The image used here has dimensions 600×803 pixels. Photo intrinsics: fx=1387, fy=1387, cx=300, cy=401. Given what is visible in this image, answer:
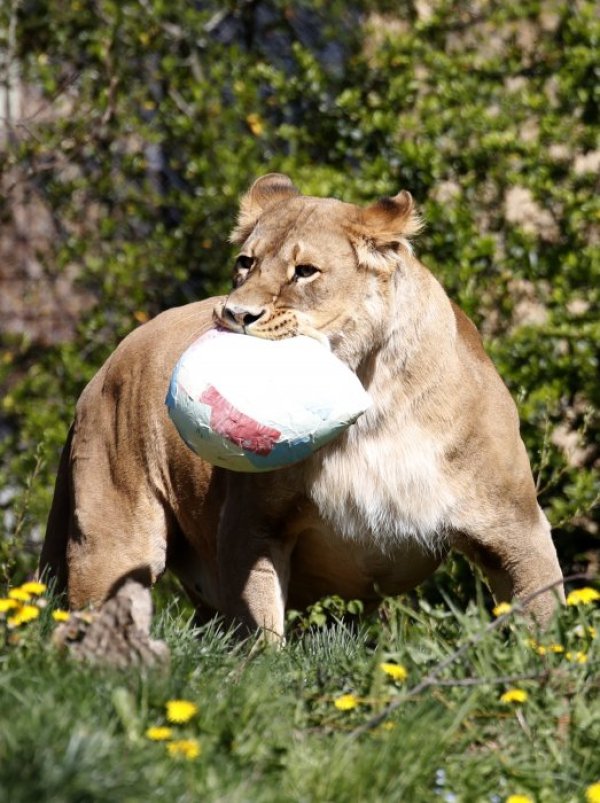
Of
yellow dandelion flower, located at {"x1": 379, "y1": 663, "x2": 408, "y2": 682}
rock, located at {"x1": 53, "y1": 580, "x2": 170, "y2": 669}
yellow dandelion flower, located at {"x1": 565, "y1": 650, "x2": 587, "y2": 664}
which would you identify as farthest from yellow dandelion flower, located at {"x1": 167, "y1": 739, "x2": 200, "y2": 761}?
yellow dandelion flower, located at {"x1": 565, "y1": 650, "x2": 587, "y2": 664}

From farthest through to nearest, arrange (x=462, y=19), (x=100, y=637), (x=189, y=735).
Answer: (x=462, y=19), (x=100, y=637), (x=189, y=735)

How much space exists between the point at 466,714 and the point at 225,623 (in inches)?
71.0

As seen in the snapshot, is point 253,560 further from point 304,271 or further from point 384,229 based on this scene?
point 384,229

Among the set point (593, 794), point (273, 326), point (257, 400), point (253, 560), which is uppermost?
point (273, 326)

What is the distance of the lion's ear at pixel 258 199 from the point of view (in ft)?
15.9

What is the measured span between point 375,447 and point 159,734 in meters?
1.78

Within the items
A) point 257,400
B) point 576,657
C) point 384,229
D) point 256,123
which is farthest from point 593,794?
point 256,123

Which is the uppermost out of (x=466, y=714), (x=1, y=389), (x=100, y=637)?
(x=100, y=637)

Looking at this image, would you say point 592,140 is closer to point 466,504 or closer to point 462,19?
point 462,19

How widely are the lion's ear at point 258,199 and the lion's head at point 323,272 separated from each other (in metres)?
0.18

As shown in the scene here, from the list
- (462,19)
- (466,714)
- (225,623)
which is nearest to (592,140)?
(462,19)

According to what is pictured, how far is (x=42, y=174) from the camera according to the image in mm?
8055

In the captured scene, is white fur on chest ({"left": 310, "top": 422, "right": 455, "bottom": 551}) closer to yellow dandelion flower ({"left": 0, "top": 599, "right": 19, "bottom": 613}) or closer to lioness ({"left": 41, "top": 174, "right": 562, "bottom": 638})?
lioness ({"left": 41, "top": 174, "right": 562, "bottom": 638})

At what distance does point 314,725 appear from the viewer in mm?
3400
